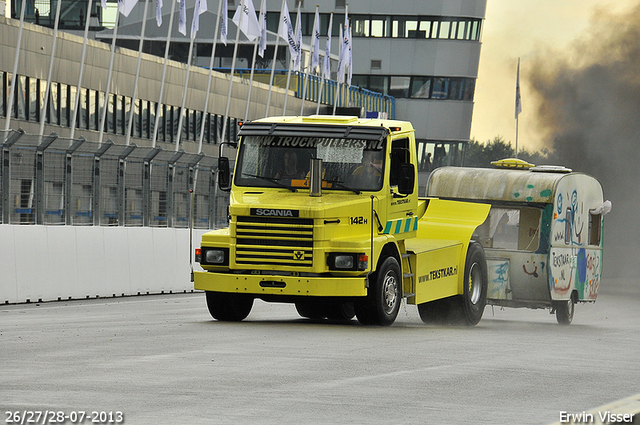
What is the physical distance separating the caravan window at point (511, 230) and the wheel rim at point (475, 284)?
2.24 meters

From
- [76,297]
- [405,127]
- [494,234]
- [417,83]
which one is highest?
[417,83]

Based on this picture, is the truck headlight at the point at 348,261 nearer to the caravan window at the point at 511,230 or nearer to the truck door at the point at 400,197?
the truck door at the point at 400,197

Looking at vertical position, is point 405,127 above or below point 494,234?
above

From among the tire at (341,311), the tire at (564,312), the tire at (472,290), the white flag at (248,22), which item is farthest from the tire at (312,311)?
the white flag at (248,22)

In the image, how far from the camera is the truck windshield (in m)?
16.4

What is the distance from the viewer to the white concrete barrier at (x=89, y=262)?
819 inches

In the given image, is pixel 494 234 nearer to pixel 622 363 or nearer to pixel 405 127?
pixel 405 127

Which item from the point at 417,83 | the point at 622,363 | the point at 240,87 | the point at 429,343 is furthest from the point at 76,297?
the point at 417,83

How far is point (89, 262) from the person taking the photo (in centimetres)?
2291

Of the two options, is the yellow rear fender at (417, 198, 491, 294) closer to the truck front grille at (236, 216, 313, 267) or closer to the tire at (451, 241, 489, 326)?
the tire at (451, 241, 489, 326)

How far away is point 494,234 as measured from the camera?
71.3 feet

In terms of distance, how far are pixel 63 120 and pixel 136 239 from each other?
26939 millimetres

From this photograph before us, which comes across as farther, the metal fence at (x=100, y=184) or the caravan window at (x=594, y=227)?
the caravan window at (x=594, y=227)

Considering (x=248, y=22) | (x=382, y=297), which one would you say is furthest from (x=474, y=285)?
(x=248, y=22)
